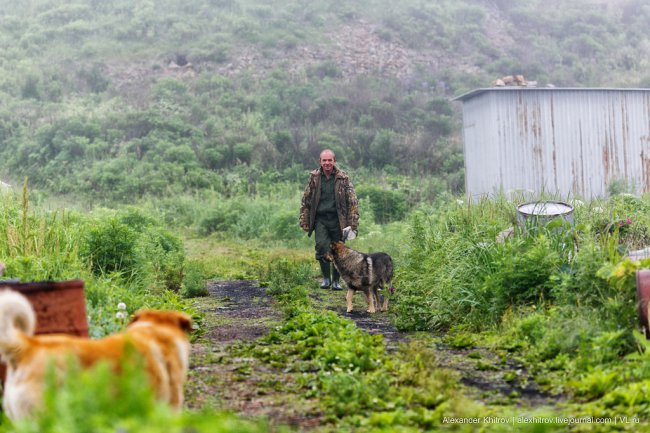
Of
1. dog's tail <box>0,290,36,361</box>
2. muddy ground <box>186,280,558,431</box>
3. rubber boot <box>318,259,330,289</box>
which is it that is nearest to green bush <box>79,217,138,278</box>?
muddy ground <box>186,280,558,431</box>

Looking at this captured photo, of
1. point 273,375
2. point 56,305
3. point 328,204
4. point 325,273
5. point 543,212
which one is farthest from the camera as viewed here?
point 325,273

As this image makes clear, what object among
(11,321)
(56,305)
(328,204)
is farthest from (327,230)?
(11,321)

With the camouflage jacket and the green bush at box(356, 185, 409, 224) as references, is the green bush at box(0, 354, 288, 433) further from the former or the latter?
the green bush at box(356, 185, 409, 224)

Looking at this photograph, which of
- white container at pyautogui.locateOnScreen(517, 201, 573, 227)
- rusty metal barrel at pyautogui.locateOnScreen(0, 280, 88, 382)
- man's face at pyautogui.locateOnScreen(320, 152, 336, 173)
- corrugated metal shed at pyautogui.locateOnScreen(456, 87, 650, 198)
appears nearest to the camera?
rusty metal barrel at pyautogui.locateOnScreen(0, 280, 88, 382)

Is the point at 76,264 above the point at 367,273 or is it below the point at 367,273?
above

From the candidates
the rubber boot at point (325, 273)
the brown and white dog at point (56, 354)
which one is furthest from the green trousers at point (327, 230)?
the brown and white dog at point (56, 354)

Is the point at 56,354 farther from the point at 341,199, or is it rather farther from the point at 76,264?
the point at 341,199

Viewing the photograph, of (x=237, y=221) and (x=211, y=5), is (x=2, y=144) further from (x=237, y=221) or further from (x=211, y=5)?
(x=211, y=5)

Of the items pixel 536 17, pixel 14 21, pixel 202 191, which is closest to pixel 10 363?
pixel 202 191

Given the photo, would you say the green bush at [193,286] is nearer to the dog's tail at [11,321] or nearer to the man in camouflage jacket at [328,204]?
the man in camouflage jacket at [328,204]

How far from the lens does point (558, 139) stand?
2239cm

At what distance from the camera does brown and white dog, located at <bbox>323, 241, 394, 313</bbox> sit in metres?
10.8

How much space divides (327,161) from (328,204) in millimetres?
675

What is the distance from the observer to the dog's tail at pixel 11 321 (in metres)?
3.54
